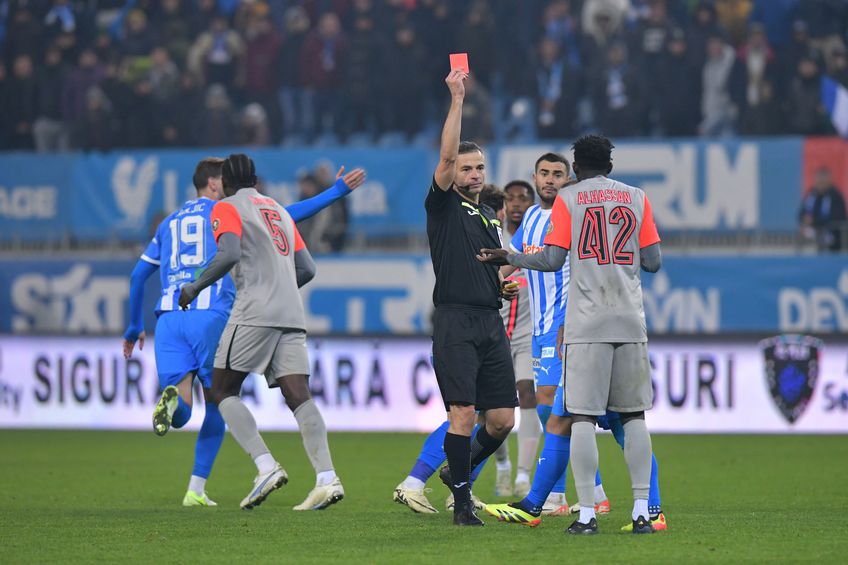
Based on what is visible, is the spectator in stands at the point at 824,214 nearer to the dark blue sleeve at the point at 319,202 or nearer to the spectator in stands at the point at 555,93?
the spectator in stands at the point at 555,93

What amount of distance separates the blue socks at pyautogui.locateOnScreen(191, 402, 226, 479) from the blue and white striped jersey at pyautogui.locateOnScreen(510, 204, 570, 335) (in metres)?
2.34

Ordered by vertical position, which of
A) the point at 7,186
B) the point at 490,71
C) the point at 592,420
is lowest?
the point at 592,420

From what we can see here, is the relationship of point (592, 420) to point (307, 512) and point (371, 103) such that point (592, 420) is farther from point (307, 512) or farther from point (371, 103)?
point (371, 103)

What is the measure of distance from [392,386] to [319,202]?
818cm

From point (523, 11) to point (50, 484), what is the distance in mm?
12247

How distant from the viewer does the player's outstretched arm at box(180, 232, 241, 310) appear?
8.57 metres

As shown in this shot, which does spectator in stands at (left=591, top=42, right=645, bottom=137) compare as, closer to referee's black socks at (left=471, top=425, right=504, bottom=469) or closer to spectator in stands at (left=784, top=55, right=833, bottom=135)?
spectator in stands at (left=784, top=55, right=833, bottom=135)

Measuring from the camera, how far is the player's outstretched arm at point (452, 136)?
7648 millimetres

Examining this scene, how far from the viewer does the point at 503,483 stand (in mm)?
10375

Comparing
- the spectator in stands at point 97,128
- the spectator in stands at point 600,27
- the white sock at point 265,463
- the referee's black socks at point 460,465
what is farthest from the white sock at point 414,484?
the spectator in stands at point 97,128

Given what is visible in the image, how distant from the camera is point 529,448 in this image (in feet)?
33.7

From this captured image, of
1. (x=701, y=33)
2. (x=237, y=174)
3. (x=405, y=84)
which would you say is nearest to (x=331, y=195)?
(x=237, y=174)

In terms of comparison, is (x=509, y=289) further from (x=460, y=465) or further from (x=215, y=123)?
(x=215, y=123)

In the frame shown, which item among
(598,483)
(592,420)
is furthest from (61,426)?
(592,420)
